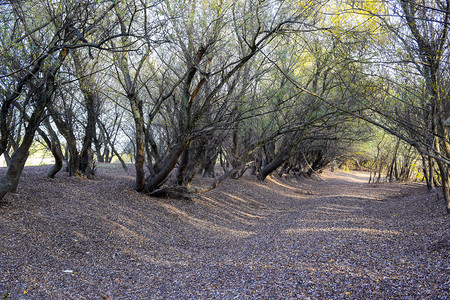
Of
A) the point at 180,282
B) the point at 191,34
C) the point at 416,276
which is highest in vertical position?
the point at 191,34

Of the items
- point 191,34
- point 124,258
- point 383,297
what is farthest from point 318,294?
point 191,34

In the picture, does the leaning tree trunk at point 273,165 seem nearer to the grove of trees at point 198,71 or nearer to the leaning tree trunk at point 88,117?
the grove of trees at point 198,71

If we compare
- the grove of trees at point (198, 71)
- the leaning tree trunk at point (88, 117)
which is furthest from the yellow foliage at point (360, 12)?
the leaning tree trunk at point (88, 117)

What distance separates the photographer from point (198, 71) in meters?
9.77

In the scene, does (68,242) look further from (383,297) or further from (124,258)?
(383,297)

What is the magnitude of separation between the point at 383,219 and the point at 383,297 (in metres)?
5.96

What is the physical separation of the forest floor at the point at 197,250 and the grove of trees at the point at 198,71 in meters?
1.27

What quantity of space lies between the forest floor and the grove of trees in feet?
4.17

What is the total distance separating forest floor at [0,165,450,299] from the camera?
16.2 feet

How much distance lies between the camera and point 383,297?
442 cm

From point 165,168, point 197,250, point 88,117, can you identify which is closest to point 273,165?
point 165,168

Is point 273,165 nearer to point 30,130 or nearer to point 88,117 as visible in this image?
point 88,117

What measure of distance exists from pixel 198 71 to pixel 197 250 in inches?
182

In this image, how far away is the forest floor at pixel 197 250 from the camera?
16.2 ft
